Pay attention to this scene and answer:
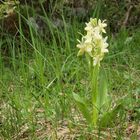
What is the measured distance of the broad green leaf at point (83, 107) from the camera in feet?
6.22

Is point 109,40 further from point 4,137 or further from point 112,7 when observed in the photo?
point 4,137

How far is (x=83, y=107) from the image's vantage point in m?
1.91

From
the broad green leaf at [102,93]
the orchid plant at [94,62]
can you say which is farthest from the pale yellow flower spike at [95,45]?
the broad green leaf at [102,93]

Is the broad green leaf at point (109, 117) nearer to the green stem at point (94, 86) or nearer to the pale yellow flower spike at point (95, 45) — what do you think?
the green stem at point (94, 86)

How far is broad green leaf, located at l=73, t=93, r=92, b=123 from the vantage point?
1.90m

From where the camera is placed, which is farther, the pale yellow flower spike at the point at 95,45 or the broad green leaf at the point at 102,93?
the broad green leaf at the point at 102,93

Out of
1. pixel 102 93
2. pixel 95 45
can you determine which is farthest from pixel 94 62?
pixel 102 93

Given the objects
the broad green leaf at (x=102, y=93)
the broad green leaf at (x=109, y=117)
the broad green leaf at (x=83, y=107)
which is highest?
the broad green leaf at (x=102, y=93)

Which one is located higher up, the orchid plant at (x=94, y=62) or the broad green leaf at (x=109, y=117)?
the orchid plant at (x=94, y=62)

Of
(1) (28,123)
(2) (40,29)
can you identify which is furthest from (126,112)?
(2) (40,29)

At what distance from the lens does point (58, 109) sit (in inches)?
79.8

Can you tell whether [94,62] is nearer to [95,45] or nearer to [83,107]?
[95,45]

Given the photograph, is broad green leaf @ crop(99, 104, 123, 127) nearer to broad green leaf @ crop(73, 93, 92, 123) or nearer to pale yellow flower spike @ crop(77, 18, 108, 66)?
broad green leaf @ crop(73, 93, 92, 123)

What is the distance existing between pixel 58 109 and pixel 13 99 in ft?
0.90
